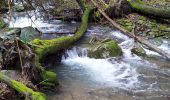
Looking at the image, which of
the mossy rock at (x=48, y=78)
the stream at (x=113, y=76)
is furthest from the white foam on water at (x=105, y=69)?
the mossy rock at (x=48, y=78)

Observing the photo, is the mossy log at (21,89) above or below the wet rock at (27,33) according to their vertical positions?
below

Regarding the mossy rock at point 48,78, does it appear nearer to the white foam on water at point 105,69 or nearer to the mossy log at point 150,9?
the white foam on water at point 105,69

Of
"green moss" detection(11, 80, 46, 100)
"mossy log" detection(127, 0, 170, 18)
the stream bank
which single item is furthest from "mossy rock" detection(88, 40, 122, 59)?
"green moss" detection(11, 80, 46, 100)

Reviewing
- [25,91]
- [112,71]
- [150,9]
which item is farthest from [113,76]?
[150,9]

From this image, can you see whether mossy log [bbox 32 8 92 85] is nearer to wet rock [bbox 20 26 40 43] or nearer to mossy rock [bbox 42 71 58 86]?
mossy rock [bbox 42 71 58 86]

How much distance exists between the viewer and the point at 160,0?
12883 millimetres

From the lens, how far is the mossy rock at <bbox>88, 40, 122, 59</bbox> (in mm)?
8109

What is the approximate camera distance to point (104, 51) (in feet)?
26.8

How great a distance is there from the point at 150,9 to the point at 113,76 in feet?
13.5

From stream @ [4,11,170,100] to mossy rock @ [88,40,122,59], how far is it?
0.12 metres

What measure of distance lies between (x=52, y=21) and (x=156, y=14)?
3415 millimetres

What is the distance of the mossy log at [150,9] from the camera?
1020 centimetres

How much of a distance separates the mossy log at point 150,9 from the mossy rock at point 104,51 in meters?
2.72

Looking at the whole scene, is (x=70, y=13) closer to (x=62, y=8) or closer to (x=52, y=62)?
(x=62, y=8)
